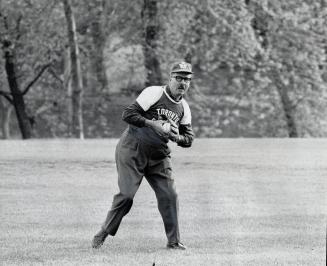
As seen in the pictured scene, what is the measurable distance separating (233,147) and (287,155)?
3.67 m

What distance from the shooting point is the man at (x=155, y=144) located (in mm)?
9195

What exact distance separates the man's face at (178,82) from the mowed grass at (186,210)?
150cm

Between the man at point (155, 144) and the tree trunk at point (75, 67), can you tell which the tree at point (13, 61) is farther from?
the man at point (155, 144)

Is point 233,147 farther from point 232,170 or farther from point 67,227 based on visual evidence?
point 67,227

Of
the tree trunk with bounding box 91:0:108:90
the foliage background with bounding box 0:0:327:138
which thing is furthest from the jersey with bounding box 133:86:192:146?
the tree trunk with bounding box 91:0:108:90

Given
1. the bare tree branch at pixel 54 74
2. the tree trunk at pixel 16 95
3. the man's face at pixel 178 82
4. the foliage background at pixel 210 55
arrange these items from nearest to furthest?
the man's face at pixel 178 82, the foliage background at pixel 210 55, the tree trunk at pixel 16 95, the bare tree branch at pixel 54 74

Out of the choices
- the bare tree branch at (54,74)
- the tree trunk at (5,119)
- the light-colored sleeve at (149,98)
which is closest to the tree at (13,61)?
the bare tree branch at (54,74)

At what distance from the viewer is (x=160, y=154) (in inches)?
372

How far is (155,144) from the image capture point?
30.7 ft

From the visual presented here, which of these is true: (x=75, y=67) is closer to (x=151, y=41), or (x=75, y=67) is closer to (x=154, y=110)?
(x=151, y=41)

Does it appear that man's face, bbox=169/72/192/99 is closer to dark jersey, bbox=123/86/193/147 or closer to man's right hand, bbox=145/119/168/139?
dark jersey, bbox=123/86/193/147

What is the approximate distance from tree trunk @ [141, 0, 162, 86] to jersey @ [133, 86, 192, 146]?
2512 cm

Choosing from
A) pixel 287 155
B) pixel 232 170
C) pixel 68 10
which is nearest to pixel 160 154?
pixel 232 170

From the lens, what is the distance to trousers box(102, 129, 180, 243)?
9.38m
